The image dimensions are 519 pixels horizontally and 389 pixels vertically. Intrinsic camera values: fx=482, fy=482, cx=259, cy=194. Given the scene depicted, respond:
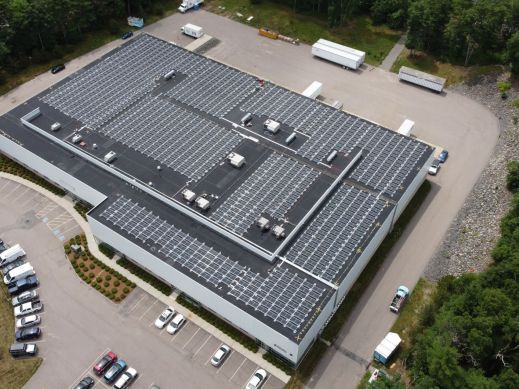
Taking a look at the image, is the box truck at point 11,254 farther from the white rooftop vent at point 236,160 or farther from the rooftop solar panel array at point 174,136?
the white rooftop vent at point 236,160

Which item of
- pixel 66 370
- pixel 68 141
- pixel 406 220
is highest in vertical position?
pixel 68 141

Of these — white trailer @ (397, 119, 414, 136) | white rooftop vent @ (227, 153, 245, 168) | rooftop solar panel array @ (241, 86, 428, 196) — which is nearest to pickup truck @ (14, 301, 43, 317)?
white rooftop vent @ (227, 153, 245, 168)

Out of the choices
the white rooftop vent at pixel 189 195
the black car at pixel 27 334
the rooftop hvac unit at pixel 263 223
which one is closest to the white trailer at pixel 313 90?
the white rooftop vent at pixel 189 195

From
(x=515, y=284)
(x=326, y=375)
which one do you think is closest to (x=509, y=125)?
(x=515, y=284)

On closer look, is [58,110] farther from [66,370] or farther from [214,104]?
[66,370]

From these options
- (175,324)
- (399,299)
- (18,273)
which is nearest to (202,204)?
A: (175,324)

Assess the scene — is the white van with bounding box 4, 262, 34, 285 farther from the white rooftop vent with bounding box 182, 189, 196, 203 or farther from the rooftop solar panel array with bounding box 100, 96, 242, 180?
the white rooftop vent with bounding box 182, 189, 196, 203

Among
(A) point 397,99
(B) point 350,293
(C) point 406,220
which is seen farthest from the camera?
(A) point 397,99
